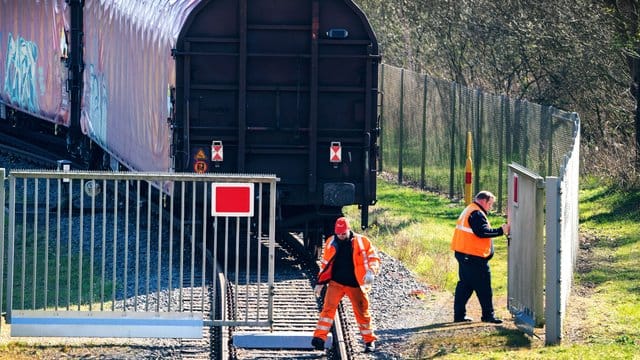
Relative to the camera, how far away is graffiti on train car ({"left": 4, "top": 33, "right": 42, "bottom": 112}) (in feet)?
89.2

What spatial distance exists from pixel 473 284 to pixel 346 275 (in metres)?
1.97

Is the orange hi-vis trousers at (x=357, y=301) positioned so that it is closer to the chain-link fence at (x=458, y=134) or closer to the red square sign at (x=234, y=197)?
the red square sign at (x=234, y=197)

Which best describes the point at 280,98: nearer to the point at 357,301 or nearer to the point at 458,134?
the point at 357,301

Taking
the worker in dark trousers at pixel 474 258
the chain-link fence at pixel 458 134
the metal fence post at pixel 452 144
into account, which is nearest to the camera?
the worker in dark trousers at pixel 474 258

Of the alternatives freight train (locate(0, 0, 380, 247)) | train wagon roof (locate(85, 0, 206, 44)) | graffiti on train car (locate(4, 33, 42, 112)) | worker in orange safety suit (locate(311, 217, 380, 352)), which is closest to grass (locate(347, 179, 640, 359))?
worker in orange safety suit (locate(311, 217, 380, 352))

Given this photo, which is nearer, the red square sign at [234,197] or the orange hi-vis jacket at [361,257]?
the red square sign at [234,197]

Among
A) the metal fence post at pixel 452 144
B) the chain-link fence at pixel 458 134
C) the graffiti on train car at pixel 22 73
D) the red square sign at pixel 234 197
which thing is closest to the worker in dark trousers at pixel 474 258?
the red square sign at pixel 234 197

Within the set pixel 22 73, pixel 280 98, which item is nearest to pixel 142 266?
pixel 280 98

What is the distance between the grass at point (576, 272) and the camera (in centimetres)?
1257

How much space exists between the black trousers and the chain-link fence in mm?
4967

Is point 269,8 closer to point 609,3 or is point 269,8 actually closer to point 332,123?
point 332,123

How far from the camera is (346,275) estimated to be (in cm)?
1248

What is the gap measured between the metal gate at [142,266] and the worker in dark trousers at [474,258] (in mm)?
1990

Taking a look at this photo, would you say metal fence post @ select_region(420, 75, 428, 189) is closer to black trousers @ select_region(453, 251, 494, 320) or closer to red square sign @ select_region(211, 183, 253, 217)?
black trousers @ select_region(453, 251, 494, 320)
